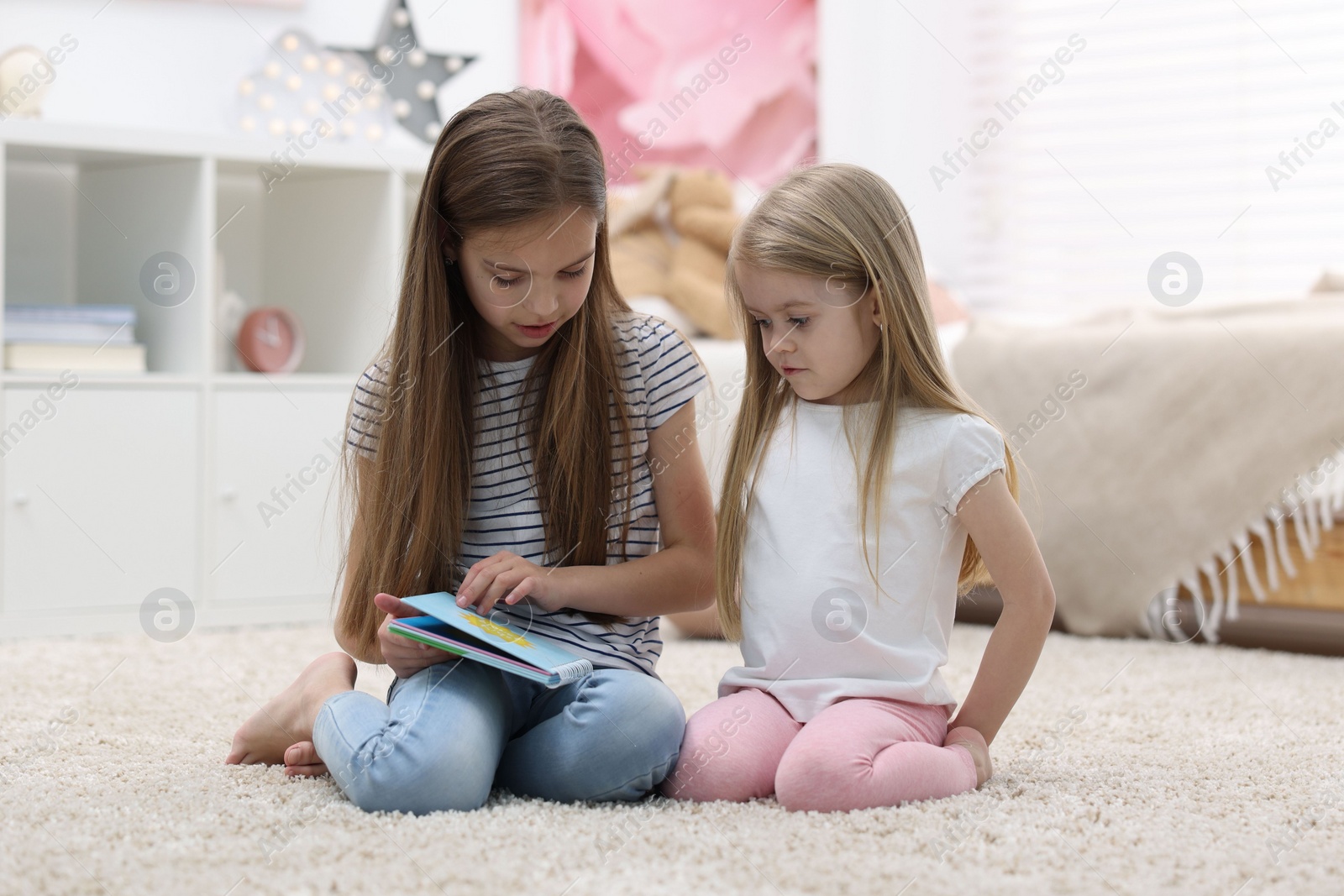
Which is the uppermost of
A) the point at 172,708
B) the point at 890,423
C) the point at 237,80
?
the point at 237,80

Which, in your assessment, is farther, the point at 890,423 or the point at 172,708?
the point at 172,708

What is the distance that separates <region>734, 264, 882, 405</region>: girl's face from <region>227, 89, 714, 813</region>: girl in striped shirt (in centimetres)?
10

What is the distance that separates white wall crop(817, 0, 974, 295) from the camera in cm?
296

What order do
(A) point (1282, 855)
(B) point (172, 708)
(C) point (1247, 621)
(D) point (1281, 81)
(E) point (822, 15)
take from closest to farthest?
(A) point (1282, 855) < (B) point (172, 708) < (C) point (1247, 621) < (D) point (1281, 81) < (E) point (822, 15)

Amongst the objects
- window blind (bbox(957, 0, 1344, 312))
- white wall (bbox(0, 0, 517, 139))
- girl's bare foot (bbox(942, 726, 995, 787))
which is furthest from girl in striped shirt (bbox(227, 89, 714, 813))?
window blind (bbox(957, 0, 1344, 312))

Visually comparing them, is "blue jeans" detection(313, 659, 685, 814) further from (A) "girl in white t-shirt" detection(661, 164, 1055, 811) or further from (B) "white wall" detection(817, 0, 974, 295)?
(B) "white wall" detection(817, 0, 974, 295)

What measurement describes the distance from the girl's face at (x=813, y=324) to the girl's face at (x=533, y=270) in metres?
0.13

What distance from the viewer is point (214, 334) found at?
1922mm

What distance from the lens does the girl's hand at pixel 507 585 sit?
90 centimetres

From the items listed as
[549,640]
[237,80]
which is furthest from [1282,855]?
[237,80]

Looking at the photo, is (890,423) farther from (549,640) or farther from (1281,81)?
(1281,81)

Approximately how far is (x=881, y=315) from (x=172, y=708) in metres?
0.80

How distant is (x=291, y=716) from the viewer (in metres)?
1.01

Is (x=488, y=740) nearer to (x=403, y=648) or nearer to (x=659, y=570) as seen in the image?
→ (x=403, y=648)
